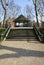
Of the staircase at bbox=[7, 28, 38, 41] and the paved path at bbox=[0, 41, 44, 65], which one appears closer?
the paved path at bbox=[0, 41, 44, 65]

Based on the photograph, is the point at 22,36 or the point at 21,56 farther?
the point at 22,36

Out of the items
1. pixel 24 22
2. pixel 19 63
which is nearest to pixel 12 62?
pixel 19 63

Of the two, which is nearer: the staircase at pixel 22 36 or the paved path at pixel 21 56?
the paved path at pixel 21 56

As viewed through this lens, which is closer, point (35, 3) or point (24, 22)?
point (35, 3)

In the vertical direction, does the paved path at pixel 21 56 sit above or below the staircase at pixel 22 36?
above

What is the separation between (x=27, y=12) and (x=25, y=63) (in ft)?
233

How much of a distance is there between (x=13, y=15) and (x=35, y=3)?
3358cm

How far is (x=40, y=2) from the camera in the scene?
4706 centimetres

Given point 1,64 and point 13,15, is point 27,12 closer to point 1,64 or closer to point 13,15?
point 13,15

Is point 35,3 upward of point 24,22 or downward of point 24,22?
upward

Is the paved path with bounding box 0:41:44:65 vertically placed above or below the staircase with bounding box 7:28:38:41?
above

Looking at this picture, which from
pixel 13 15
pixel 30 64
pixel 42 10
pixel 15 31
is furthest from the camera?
pixel 13 15

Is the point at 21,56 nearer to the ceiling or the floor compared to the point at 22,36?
nearer to the ceiling

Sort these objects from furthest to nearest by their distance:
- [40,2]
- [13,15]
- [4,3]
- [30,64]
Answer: [13,15] → [40,2] → [4,3] → [30,64]
